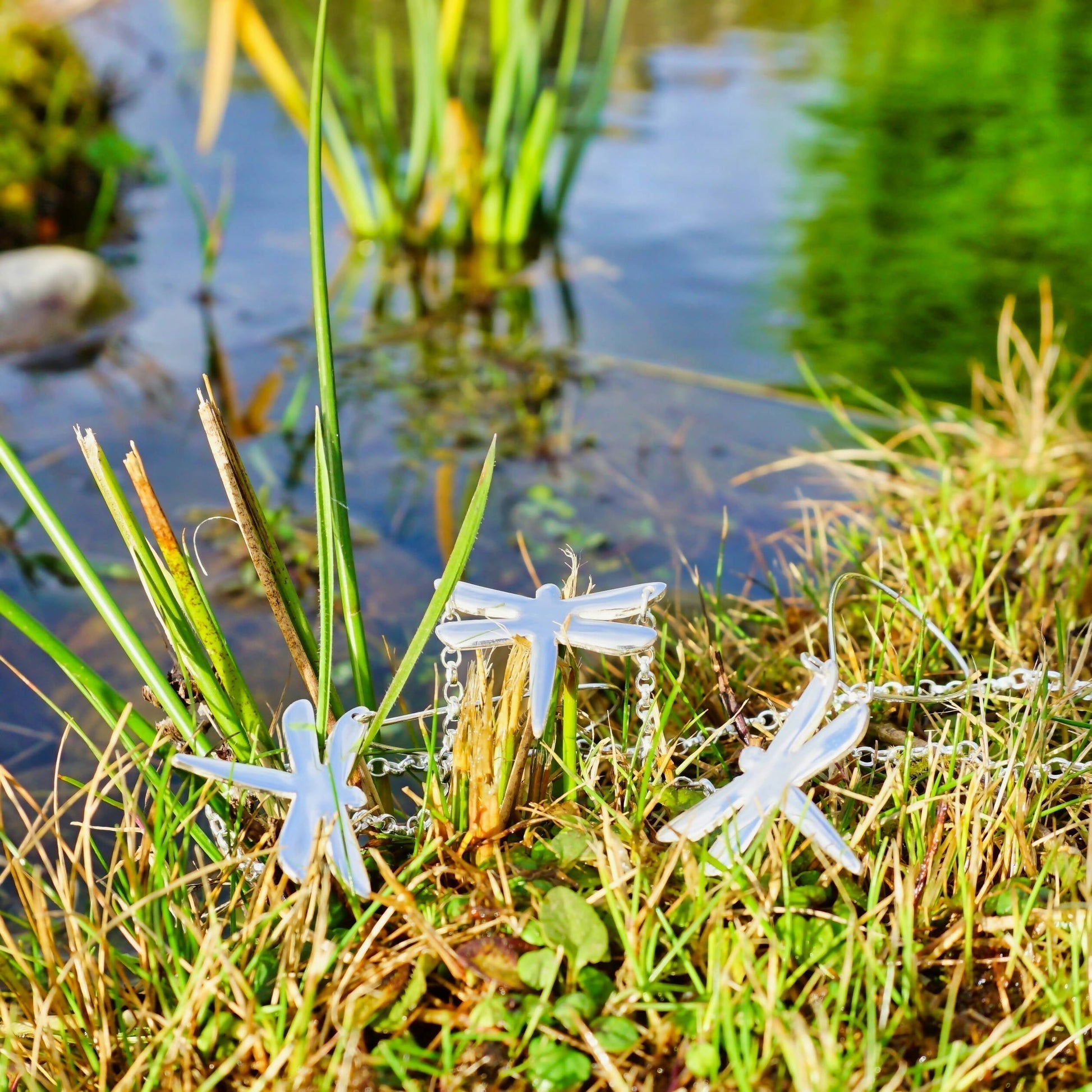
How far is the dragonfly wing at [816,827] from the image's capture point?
1.02m

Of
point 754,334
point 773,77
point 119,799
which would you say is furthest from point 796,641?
point 773,77

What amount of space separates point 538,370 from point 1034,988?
8.96 feet

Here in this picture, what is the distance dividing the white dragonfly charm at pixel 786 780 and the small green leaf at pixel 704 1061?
193 mm

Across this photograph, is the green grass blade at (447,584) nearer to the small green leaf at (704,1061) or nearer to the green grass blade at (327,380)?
the green grass blade at (327,380)

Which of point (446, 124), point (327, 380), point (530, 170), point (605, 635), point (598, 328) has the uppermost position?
point (446, 124)

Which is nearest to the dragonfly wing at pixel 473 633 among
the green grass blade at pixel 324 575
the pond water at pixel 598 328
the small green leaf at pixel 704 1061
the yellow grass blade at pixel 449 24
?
the green grass blade at pixel 324 575

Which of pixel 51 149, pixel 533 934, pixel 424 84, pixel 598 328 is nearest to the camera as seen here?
pixel 533 934

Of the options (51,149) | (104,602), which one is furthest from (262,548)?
(51,149)

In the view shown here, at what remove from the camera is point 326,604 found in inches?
44.9

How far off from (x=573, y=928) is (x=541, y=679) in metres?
0.26

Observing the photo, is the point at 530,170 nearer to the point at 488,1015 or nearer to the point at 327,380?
the point at 327,380

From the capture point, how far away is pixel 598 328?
3.92 meters

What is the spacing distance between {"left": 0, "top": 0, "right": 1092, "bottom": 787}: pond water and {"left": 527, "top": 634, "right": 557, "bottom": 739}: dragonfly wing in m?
1.00

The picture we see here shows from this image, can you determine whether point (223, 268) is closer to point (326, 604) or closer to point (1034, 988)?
point (326, 604)
